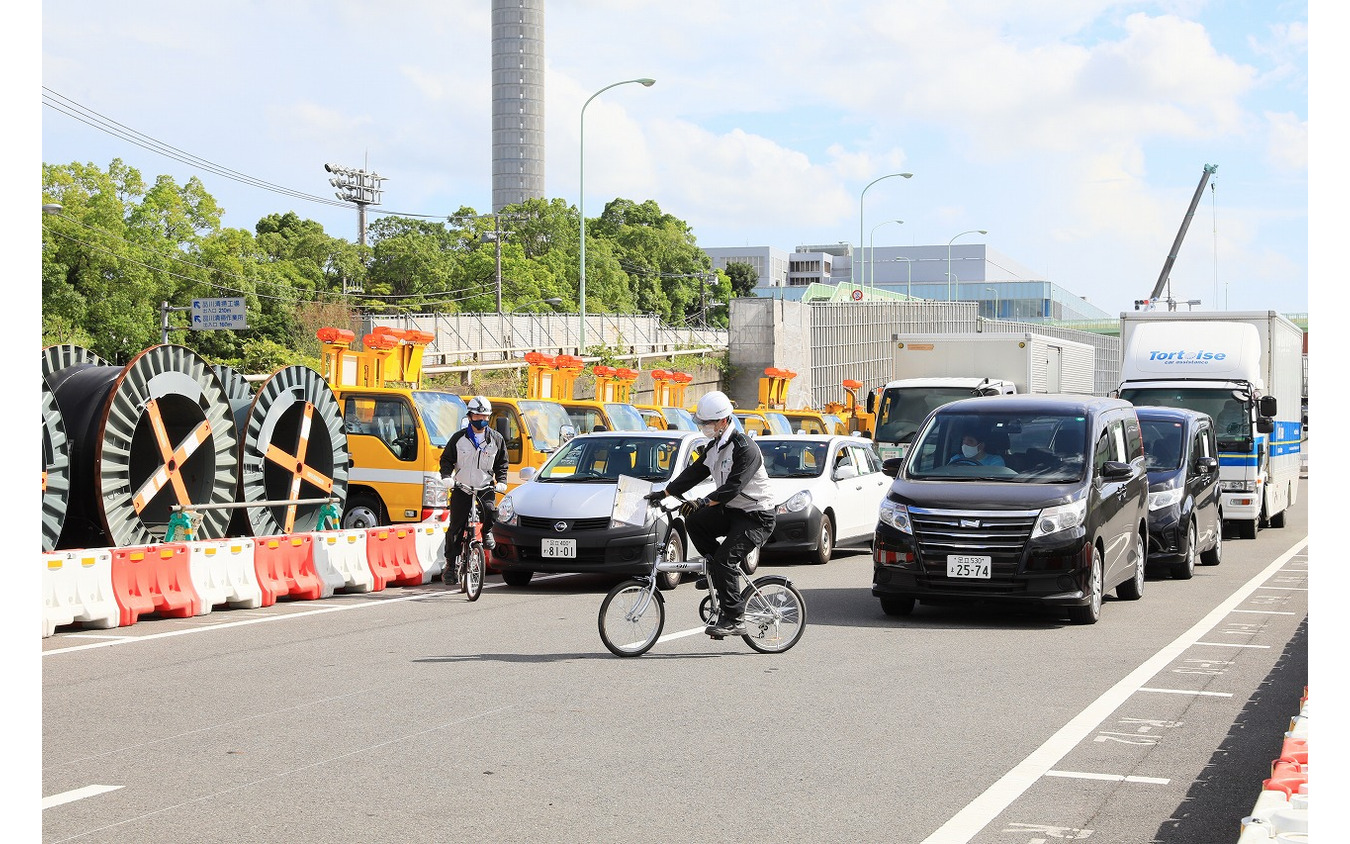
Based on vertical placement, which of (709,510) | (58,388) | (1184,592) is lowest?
(1184,592)

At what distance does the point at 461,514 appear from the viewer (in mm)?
14508

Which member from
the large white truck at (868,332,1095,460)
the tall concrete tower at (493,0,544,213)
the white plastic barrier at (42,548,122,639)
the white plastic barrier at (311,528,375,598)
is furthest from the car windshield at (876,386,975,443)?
the tall concrete tower at (493,0,544,213)

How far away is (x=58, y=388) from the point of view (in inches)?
610

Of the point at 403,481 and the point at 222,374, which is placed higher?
the point at 222,374

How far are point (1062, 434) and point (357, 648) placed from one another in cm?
646

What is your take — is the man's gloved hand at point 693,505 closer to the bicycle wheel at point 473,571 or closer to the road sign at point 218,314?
the bicycle wheel at point 473,571

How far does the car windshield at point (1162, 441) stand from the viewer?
17.0 meters

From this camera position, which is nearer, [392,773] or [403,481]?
[392,773]

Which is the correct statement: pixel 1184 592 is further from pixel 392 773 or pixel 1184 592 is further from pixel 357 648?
pixel 392 773

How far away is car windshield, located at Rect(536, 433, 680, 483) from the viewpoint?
15977 millimetres

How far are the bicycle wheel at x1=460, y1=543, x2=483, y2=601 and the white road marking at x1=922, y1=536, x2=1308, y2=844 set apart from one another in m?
6.41

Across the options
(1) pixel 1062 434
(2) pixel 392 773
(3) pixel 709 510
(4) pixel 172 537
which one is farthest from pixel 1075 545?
(4) pixel 172 537

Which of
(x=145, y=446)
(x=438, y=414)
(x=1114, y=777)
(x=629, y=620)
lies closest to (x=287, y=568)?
(x=145, y=446)

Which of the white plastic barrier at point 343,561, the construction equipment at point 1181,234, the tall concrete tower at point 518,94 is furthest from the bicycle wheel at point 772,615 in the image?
Answer: the tall concrete tower at point 518,94
